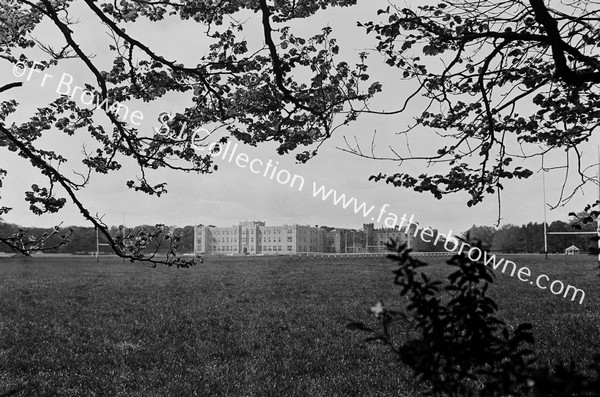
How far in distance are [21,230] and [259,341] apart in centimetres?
591

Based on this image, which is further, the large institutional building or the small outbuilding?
the large institutional building

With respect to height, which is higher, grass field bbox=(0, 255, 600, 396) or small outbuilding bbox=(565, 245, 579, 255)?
small outbuilding bbox=(565, 245, 579, 255)

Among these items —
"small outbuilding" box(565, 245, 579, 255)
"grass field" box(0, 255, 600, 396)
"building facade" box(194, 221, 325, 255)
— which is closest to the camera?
"grass field" box(0, 255, 600, 396)

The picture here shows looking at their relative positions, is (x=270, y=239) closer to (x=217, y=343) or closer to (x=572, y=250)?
(x=572, y=250)

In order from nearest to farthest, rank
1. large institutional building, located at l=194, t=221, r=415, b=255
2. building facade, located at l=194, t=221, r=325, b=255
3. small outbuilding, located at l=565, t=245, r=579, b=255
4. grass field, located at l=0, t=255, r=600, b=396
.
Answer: grass field, located at l=0, t=255, r=600, b=396, small outbuilding, located at l=565, t=245, r=579, b=255, large institutional building, located at l=194, t=221, r=415, b=255, building facade, located at l=194, t=221, r=325, b=255

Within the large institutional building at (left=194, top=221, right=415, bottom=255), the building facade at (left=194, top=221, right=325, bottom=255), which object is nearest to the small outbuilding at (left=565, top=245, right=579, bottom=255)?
the large institutional building at (left=194, top=221, right=415, bottom=255)

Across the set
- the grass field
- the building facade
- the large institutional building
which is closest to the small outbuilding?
the large institutional building

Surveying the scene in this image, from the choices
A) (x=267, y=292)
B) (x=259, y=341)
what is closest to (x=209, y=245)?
(x=267, y=292)

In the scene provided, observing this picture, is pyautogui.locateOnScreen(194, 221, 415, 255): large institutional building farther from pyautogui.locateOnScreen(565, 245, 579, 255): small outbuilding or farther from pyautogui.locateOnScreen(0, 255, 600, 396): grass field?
pyautogui.locateOnScreen(0, 255, 600, 396): grass field

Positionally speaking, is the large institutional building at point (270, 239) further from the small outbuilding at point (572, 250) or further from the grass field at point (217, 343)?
the grass field at point (217, 343)

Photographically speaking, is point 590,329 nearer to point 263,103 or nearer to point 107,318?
point 263,103

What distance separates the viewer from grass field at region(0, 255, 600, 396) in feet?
27.1

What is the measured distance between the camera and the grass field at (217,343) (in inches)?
326

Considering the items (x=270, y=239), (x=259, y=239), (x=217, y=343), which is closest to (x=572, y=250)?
(x=270, y=239)
